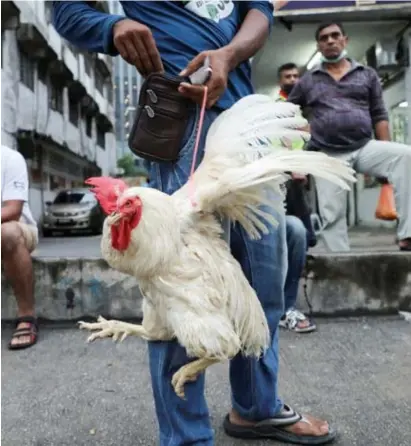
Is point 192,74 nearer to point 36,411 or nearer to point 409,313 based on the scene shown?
point 36,411

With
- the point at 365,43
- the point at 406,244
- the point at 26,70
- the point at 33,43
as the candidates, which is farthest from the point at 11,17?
the point at 406,244

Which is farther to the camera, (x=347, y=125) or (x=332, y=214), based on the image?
(x=332, y=214)

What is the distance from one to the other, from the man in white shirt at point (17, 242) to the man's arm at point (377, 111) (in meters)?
2.78

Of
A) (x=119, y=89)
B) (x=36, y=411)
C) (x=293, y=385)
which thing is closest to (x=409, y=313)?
(x=293, y=385)

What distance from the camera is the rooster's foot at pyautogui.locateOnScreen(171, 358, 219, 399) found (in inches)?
64.5

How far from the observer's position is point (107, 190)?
5.38 ft

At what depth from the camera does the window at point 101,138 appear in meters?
33.9

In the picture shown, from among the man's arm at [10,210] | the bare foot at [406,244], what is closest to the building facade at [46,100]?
the man's arm at [10,210]

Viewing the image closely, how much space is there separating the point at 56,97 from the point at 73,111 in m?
3.43

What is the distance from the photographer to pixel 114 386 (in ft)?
9.72

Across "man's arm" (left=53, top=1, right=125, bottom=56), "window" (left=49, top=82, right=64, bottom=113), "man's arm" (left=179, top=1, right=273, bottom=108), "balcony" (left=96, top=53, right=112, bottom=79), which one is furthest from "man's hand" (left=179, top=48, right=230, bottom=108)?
"balcony" (left=96, top=53, right=112, bottom=79)

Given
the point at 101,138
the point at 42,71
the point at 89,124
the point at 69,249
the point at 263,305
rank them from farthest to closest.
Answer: the point at 101,138 → the point at 89,124 → the point at 42,71 → the point at 69,249 → the point at 263,305

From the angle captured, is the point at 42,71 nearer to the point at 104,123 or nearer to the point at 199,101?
the point at 104,123

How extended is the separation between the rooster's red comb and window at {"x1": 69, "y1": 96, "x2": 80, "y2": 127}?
24.6 metres
